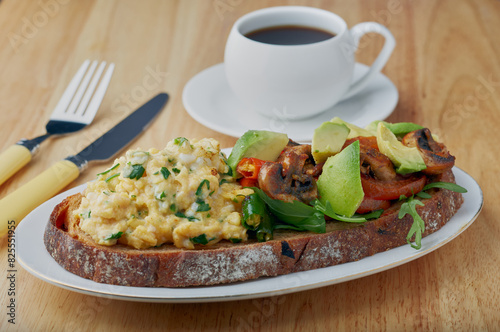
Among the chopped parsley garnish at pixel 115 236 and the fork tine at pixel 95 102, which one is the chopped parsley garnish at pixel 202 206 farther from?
the fork tine at pixel 95 102

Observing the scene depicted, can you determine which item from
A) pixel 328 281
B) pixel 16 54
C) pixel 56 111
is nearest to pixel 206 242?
pixel 328 281

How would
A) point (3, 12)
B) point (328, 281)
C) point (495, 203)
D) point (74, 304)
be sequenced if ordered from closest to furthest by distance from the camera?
point (328, 281)
point (74, 304)
point (495, 203)
point (3, 12)

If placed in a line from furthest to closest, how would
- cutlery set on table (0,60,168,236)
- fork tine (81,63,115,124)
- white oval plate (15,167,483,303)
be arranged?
1. fork tine (81,63,115,124)
2. cutlery set on table (0,60,168,236)
3. white oval plate (15,167,483,303)

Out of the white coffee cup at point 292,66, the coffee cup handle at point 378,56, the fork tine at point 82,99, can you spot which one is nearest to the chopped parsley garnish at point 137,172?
the white coffee cup at point 292,66

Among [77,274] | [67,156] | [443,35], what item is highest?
[77,274]

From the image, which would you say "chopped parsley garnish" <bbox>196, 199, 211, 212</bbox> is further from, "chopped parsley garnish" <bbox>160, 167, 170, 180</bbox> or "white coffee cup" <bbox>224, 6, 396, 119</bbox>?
"white coffee cup" <bbox>224, 6, 396, 119</bbox>

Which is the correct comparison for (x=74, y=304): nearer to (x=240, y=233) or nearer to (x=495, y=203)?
(x=240, y=233)

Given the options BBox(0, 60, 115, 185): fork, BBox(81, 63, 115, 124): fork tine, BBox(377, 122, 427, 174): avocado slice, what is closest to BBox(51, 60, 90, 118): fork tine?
BBox(0, 60, 115, 185): fork
